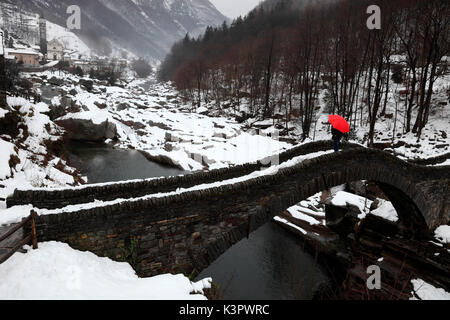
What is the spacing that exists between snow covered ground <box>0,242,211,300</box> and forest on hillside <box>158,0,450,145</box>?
18.5 meters

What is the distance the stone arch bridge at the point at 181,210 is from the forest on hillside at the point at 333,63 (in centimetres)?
1357

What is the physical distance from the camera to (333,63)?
27266mm

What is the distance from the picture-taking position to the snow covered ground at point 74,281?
393 cm

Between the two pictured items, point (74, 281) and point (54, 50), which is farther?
point (54, 50)

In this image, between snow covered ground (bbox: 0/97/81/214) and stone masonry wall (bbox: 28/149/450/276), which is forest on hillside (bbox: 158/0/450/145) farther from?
snow covered ground (bbox: 0/97/81/214)

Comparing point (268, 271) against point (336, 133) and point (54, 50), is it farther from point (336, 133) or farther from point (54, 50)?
point (54, 50)

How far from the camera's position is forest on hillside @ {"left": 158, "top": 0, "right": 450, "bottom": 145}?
19.0 metres

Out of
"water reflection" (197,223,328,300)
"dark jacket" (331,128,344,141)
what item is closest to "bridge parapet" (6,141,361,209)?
"dark jacket" (331,128,344,141)

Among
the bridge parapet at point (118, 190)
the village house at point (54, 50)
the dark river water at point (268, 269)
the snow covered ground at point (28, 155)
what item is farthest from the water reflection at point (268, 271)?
the village house at point (54, 50)

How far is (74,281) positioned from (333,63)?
29237 millimetres

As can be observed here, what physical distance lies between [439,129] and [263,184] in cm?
2016

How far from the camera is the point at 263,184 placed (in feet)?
22.6

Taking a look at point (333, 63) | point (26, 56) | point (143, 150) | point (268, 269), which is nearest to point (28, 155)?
point (143, 150)
